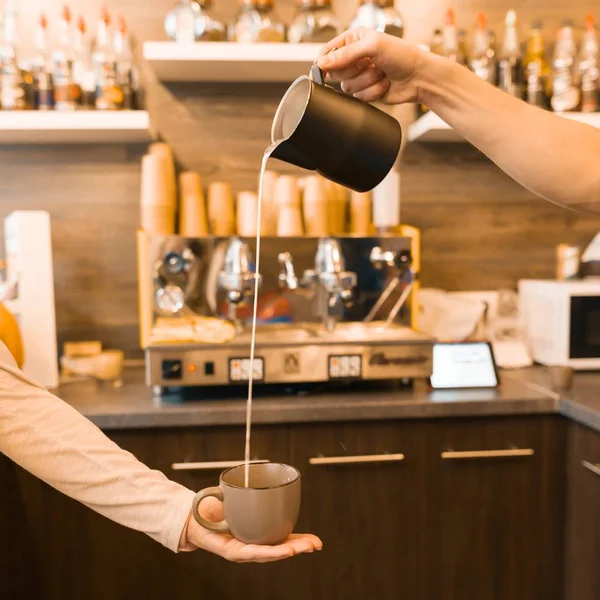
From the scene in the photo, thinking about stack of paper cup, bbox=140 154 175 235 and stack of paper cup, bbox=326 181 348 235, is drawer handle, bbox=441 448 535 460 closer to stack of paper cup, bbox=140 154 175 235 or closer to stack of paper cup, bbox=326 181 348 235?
stack of paper cup, bbox=326 181 348 235

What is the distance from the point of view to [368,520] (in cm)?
150

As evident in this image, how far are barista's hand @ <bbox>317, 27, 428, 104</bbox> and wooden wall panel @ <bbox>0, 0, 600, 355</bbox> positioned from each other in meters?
1.08

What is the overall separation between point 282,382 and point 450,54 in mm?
1110

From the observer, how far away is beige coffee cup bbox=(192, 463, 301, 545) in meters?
0.71

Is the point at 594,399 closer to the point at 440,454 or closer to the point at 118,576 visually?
the point at 440,454

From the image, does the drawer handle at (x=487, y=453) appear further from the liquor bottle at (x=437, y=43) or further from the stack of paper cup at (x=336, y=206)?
the liquor bottle at (x=437, y=43)

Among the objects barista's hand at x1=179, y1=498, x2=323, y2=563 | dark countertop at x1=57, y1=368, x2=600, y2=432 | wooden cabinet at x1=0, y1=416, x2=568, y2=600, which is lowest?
wooden cabinet at x1=0, y1=416, x2=568, y2=600

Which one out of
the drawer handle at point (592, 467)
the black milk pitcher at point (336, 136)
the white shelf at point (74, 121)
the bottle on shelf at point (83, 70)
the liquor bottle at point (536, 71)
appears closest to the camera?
the black milk pitcher at point (336, 136)

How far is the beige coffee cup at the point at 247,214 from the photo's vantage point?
176 cm

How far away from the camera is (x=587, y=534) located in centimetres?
145

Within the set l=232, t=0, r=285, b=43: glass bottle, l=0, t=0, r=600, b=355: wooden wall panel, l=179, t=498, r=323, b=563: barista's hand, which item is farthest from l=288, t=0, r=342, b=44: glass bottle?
l=179, t=498, r=323, b=563: barista's hand

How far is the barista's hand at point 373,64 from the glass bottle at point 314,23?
916mm

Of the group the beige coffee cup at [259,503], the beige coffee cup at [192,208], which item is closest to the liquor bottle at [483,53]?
the beige coffee cup at [192,208]

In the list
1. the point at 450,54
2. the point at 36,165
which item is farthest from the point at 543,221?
the point at 36,165
